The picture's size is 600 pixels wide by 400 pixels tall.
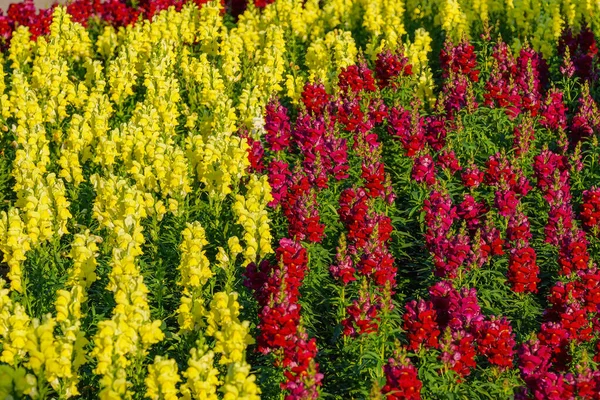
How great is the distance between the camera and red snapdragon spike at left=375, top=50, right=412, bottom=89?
11.6 meters

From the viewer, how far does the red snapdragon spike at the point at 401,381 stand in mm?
6305

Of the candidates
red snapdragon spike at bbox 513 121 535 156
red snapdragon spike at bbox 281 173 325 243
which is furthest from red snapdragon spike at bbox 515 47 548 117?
red snapdragon spike at bbox 281 173 325 243

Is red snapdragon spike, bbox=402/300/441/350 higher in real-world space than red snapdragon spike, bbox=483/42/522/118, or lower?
lower

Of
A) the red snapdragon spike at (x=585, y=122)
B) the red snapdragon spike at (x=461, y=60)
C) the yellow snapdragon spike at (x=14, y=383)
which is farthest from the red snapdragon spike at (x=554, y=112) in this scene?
the yellow snapdragon spike at (x=14, y=383)

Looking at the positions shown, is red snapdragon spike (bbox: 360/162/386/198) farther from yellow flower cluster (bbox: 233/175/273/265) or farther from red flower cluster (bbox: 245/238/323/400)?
red flower cluster (bbox: 245/238/323/400)

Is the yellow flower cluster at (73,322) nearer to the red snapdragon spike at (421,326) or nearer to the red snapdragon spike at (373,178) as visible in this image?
the red snapdragon spike at (421,326)

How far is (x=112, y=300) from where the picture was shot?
804cm

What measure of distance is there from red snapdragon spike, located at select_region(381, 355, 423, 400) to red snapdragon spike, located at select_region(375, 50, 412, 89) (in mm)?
5778

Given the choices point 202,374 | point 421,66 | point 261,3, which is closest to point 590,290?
point 202,374

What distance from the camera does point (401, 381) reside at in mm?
6309

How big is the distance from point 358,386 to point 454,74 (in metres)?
5.34

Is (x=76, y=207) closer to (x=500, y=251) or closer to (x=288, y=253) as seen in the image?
(x=288, y=253)

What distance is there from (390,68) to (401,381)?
592cm

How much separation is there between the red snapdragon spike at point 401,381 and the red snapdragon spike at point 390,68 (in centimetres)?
578
